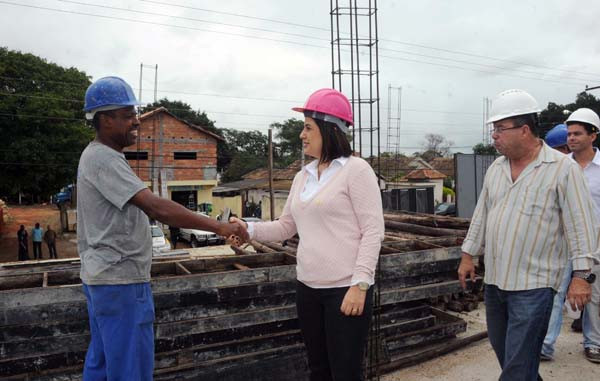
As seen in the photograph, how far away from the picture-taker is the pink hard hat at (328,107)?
2.35m

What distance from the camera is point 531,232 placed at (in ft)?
8.10

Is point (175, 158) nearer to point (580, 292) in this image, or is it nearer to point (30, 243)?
point (30, 243)

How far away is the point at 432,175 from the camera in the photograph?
35.3 metres

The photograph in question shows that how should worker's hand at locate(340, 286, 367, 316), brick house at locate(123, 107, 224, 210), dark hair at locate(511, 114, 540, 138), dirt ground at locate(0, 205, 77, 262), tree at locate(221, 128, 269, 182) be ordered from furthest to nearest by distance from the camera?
tree at locate(221, 128, 269, 182), brick house at locate(123, 107, 224, 210), dirt ground at locate(0, 205, 77, 262), dark hair at locate(511, 114, 540, 138), worker's hand at locate(340, 286, 367, 316)

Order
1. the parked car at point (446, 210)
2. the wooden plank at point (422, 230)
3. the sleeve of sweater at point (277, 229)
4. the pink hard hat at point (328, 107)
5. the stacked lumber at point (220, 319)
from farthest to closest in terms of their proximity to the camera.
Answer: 1. the parked car at point (446, 210)
2. the wooden plank at point (422, 230)
3. the stacked lumber at point (220, 319)
4. the sleeve of sweater at point (277, 229)
5. the pink hard hat at point (328, 107)

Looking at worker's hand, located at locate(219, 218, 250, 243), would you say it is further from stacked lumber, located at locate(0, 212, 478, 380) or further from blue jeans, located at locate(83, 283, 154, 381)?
stacked lumber, located at locate(0, 212, 478, 380)

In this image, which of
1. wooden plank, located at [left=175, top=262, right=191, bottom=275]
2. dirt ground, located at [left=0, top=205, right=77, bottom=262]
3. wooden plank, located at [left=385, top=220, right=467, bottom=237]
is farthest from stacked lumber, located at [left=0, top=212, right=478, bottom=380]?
dirt ground, located at [left=0, top=205, right=77, bottom=262]

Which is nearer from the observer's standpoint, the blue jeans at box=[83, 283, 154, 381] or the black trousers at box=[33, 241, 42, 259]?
the blue jeans at box=[83, 283, 154, 381]

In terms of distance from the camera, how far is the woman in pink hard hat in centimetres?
224

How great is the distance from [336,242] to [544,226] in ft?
3.77

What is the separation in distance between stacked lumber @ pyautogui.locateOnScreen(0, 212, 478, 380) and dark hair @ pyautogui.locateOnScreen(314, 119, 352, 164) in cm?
148

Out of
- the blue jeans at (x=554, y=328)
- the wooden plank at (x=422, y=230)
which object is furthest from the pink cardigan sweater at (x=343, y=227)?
the wooden plank at (x=422, y=230)

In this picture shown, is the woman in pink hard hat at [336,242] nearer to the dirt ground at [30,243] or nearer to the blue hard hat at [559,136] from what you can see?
the blue hard hat at [559,136]

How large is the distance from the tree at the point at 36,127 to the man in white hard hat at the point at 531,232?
2280 cm
